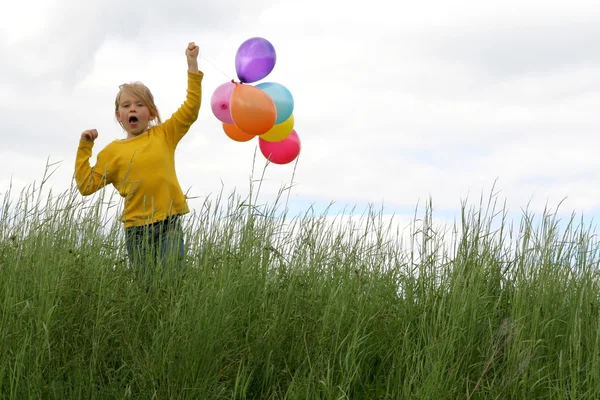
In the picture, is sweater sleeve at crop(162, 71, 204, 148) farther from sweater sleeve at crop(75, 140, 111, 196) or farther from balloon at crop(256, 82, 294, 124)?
→ balloon at crop(256, 82, 294, 124)

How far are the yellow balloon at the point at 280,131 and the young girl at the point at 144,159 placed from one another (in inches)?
34.7

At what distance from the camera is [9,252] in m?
3.73

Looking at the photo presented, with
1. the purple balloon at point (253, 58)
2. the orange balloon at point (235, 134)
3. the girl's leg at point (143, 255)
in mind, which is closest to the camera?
the girl's leg at point (143, 255)

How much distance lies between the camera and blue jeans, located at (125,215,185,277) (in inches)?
143

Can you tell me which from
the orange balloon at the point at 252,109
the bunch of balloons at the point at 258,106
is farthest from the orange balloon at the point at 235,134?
the orange balloon at the point at 252,109

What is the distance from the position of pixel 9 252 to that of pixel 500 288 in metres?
2.80

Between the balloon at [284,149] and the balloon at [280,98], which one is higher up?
the balloon at [280,98]

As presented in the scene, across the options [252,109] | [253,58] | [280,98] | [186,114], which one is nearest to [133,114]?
[186,114]

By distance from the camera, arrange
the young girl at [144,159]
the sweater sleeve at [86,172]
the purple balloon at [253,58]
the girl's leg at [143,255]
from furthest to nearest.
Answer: the purple balloon at [253,58]
the sweater sleeve at [86,172]
the young girl at [144,159]
the girl's leg at [143,255]

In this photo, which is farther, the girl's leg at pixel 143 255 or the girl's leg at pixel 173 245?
the girl's leg at pixel 143 255

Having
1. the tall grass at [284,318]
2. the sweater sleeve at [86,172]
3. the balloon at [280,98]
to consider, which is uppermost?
the balloon at [280,98]

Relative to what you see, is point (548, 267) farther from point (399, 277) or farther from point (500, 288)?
point (399, 277)

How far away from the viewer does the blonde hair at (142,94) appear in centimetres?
479

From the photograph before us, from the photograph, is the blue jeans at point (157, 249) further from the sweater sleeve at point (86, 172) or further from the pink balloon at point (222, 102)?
the pink balloon at point (222, 102)
